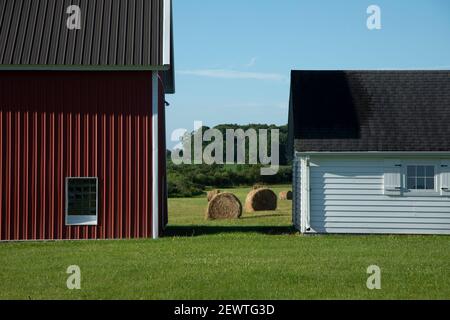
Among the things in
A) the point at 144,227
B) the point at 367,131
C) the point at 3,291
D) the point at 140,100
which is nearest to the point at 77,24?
the point at 140,100

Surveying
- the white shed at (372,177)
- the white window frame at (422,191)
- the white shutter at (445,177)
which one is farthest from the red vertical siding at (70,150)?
the white shutter at (445,177)

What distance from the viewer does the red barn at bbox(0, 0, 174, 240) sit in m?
21.9

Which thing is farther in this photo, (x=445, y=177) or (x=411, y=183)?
(x=411, y=183)

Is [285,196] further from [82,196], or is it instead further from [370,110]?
[82,196]

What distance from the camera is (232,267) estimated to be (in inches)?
608

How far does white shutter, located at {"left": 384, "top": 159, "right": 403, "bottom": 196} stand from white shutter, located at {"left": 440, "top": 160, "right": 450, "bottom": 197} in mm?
1294

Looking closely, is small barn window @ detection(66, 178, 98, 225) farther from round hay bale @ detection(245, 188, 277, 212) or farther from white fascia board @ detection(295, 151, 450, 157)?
round hay bale @ detection(245, 188, 277, 212)

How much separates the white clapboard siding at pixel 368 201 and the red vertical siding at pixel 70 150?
5364 millimetres

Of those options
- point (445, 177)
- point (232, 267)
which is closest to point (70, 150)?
point (232, 267)

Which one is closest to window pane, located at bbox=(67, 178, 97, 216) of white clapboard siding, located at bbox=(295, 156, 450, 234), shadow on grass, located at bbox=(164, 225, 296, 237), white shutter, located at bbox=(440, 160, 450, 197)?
shadow on grass, located at bbox=(164, 225, 296, 237)

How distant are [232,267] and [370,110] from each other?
36.7ft

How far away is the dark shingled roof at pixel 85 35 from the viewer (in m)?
22.0

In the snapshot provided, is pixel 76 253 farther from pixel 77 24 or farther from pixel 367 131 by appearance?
pixel 367 131

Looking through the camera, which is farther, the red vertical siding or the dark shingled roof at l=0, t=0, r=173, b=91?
the dark shingled roof at l=0, t=0, r=173, b=91
